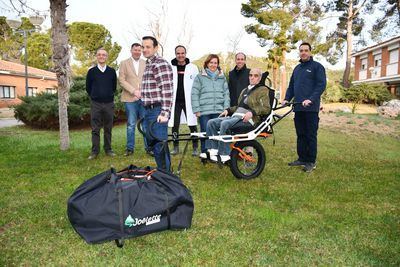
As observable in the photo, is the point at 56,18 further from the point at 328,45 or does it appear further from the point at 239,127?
the point at 328,45

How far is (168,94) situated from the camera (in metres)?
4.51

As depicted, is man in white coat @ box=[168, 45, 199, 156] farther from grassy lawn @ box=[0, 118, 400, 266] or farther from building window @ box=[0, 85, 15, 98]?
building window @ box=[0, 85, 15, 98]

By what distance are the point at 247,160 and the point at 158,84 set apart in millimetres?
1903

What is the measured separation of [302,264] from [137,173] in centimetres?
177

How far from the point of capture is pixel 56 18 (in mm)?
7348

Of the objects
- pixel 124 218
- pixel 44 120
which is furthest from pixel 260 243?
pixel 44 120

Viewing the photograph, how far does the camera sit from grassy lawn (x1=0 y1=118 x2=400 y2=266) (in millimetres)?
3041

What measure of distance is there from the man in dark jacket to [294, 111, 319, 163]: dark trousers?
108 cm

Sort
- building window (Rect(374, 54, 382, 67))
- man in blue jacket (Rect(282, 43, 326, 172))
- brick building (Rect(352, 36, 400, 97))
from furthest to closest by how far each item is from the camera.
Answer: building window (Rect(374, 54, 382, 67)) → brick building (Rect(352, 36, 400, 97)) → man in blue jacket (Rect(282, 43, 326, 172))

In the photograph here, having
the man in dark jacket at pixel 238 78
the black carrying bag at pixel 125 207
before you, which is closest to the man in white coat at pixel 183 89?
the man in dark jacket at pixel 238 78

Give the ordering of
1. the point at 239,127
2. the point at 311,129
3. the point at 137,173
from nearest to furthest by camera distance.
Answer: the point at 137,173 < the point at 239,127 < the point at 311,129

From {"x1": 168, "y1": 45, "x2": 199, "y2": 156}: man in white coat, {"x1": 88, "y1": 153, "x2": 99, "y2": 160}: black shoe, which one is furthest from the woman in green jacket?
{"x1": 88, "y1": 153, "x2": 99, "y2": 160}: black shoe

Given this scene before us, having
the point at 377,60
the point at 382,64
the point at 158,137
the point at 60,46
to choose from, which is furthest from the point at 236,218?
the point at 377,60

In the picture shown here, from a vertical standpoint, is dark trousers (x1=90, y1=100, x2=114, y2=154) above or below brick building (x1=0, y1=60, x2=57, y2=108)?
below
